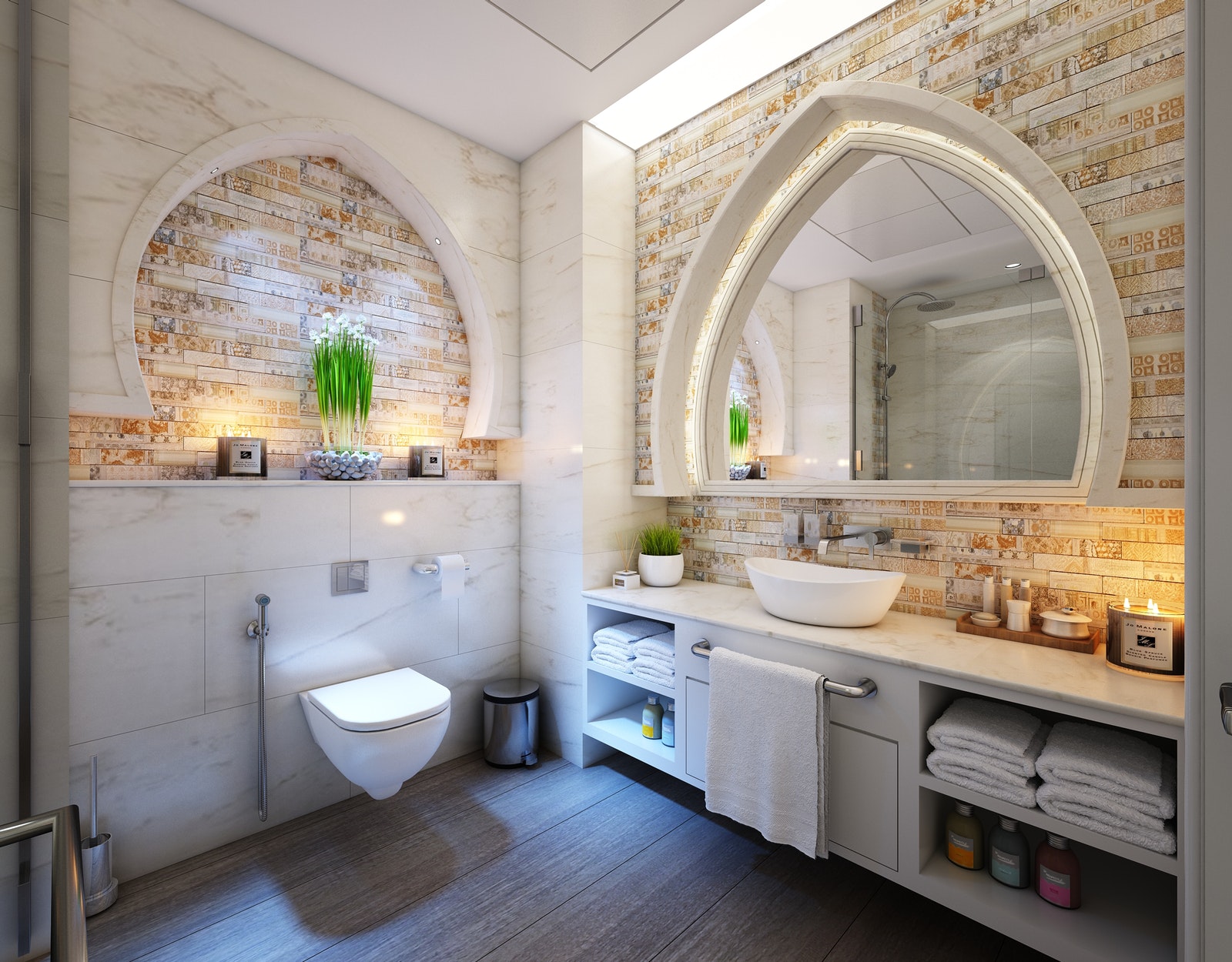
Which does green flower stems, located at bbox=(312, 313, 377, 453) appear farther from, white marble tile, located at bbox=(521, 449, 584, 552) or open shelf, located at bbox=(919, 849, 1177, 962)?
open shelf, located at bbox=(919, 849, 1177, 962)

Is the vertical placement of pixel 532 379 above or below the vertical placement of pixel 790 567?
above

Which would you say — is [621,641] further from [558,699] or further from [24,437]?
[24,437]

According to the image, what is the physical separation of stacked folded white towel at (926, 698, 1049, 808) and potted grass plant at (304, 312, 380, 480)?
7.18ft

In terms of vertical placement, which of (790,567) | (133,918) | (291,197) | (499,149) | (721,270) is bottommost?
(133,918)

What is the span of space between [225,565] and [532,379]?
1.46 meters

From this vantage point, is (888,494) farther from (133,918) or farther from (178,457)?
(133,918)

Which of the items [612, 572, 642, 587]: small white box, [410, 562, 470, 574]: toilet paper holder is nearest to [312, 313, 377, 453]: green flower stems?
[410, 562, 470, 574]: toilet paper holder

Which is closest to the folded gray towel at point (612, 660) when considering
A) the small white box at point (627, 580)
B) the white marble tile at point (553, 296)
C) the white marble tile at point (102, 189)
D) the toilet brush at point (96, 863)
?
the small white box at point (627, 580)

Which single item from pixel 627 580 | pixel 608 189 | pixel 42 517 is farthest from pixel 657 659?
pixel 608 189

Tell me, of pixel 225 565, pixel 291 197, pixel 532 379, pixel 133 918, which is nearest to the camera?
pixel 133 918

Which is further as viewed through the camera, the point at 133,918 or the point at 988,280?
the point at 988,280

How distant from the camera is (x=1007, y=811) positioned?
4.84 ft

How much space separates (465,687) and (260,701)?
0.86m

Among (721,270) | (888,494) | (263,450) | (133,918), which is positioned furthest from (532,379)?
(133,918)
